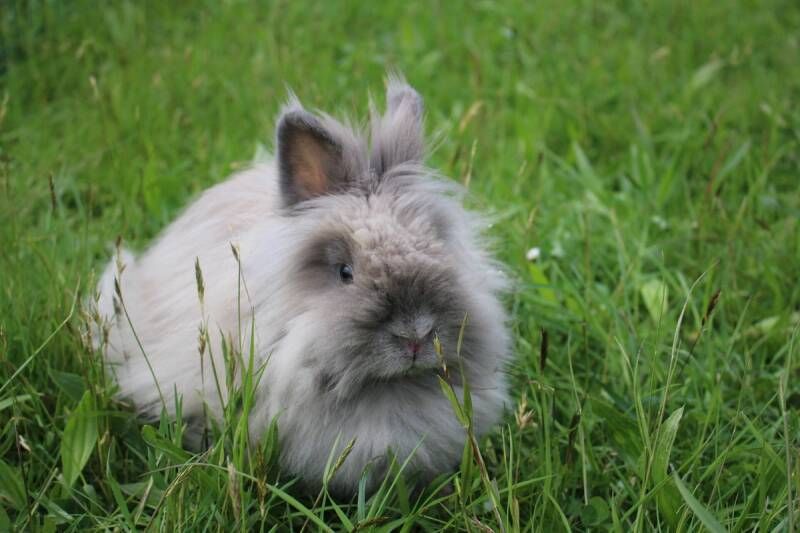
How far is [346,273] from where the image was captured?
2172 mm

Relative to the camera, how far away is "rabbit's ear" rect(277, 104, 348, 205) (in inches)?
87.0

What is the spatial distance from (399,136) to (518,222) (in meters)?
1.27

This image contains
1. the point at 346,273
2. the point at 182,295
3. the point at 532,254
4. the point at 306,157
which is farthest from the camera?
the point at 532,254

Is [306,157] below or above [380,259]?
above

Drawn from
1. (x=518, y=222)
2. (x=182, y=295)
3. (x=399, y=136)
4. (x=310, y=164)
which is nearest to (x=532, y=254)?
(x=518, y=222)

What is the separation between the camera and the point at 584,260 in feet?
11.0

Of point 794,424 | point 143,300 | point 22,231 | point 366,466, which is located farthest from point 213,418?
point 794,424

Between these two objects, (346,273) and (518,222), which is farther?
(518,222)

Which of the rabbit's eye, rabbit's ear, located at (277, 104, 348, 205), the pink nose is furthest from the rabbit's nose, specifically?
rabbit's ear, located at (277, 104, 348, 205)

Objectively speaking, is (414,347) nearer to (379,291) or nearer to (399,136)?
(379,291)


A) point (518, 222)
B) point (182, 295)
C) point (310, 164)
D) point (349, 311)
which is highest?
point (310, 164)

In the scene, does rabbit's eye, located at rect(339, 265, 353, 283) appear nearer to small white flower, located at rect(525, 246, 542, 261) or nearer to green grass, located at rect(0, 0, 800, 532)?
green grass, located at rect(0, 0, 800, 532)

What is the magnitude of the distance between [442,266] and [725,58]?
3.51 m

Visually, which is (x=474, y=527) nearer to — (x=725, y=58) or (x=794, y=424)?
(x=794, y=424)
